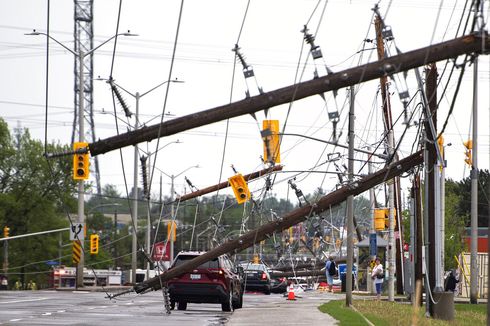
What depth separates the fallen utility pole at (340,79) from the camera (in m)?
19.1

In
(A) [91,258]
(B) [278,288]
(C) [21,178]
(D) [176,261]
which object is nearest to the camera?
(D) [176,261]

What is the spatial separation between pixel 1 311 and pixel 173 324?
5574mm

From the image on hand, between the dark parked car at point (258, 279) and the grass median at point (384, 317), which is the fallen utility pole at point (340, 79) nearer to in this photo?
the grass median at point (384, 317)

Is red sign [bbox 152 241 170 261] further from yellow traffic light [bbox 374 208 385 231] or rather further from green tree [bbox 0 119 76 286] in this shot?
green tree [bbox 0 119 76 286]

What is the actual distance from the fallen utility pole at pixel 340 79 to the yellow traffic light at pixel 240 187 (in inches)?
890

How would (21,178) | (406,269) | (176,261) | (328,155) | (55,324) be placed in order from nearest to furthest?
(55,324)
(176,261)
(406,269)
(328,155)
(21,178)

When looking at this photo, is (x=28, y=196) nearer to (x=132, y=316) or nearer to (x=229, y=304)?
(x=229, y=304)

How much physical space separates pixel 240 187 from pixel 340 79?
23.9 meters

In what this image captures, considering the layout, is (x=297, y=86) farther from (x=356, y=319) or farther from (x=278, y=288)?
(x=278, y=288)

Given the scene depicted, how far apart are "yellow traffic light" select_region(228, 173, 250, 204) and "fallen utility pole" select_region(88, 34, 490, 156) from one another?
22.6 m

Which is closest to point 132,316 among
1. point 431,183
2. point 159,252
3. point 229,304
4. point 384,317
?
point 229,304

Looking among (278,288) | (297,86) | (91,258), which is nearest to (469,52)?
(297,86)

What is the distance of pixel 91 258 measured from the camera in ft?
450

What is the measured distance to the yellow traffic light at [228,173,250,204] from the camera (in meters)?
42.9
